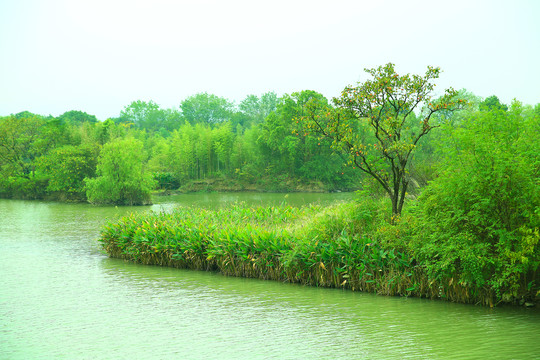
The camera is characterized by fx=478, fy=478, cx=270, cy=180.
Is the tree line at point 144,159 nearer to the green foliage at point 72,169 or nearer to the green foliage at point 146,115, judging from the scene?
the green foliage at point 72,169

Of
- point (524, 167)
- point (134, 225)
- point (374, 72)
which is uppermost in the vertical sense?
point (374, 72)

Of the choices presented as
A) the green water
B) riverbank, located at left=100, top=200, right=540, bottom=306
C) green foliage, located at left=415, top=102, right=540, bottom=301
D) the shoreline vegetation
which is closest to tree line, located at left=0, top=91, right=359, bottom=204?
the shoreline vegetation

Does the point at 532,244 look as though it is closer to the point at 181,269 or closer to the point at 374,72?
the point at 374,72

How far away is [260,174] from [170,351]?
51875 millimetres

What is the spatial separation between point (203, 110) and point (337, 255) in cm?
9620

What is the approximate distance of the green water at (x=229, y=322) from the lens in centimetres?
755

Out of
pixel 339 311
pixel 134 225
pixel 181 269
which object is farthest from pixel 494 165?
pixel 134 225

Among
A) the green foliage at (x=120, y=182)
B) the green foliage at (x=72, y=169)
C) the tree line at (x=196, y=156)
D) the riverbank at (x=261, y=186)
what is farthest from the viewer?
the riverbank at (x=261, y=186)

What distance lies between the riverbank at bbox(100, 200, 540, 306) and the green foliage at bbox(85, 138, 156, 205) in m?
23.6

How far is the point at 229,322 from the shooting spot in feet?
30.5

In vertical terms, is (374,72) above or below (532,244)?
above

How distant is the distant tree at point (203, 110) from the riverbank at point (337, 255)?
90327 millimetres

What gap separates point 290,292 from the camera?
37.3ft

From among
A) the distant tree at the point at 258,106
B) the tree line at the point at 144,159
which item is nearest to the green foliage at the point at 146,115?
the distant tree at the point at 258,106
